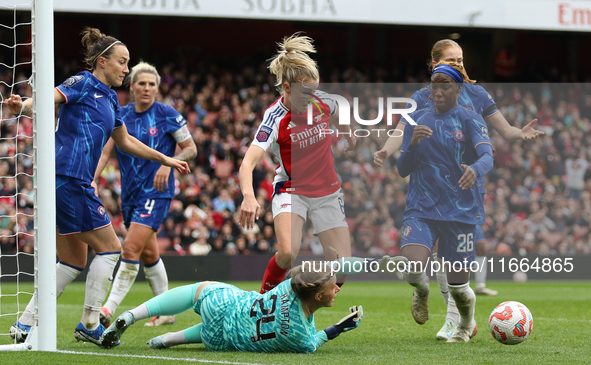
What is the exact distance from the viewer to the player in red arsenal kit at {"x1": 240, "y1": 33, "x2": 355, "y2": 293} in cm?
544

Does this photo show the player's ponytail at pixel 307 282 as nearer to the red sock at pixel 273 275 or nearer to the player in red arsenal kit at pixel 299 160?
the player in red arsenal kit at pixel 299 160

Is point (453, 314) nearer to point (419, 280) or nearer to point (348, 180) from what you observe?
point (419, 280)

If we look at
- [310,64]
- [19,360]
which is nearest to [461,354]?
[310,64]

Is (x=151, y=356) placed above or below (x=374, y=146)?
below

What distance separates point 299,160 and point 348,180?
399 centimetres

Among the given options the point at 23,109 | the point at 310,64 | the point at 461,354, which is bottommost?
the point at 461,354

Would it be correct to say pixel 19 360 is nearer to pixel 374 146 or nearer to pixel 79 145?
pixel 79 145

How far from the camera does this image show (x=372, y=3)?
57.4 feet

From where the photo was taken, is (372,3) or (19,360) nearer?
(19,360)

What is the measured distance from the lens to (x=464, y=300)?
5.30 metres

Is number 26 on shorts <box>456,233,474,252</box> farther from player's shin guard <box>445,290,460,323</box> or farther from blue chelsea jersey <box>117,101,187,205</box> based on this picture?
blue chelsea jersey <box>117,101,187,205</box>

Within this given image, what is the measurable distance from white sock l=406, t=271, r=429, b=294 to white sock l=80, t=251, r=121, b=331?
2.15 meters

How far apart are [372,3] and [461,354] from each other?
14017mm

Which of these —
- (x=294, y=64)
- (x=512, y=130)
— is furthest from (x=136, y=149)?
(x=512, y=130)
